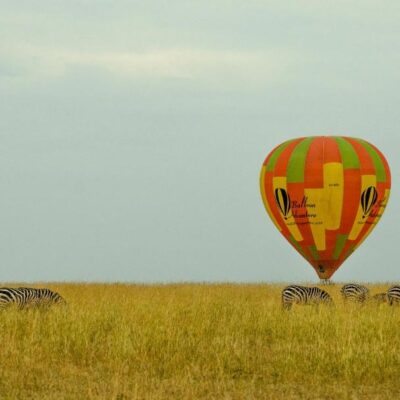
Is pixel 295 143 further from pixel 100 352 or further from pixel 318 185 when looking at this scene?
pixel 100 352

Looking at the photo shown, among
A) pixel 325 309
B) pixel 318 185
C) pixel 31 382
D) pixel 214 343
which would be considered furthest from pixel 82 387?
pixel 318 185

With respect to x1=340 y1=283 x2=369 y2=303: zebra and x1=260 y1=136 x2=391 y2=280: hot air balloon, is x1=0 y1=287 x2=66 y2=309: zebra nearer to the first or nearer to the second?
x1=340 y1=283 x2=369 y2=303: zebra

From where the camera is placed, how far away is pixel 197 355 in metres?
13.0

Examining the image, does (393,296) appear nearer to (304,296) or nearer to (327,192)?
(304,296)

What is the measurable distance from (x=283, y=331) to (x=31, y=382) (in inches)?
226

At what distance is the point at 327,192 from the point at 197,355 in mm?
20426

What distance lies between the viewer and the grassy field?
433 inches

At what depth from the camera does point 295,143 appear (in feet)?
112

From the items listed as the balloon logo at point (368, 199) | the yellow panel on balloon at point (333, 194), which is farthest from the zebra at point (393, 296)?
the balloon logo at point (368, 199)

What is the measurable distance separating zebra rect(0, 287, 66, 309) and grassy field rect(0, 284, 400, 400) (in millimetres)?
3264

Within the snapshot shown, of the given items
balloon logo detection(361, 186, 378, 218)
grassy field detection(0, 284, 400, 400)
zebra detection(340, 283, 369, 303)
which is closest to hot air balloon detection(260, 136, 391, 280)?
balloon logo detection(361, 186, 378, 218)

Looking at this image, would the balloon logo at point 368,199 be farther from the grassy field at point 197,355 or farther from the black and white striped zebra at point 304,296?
the grassy field at point 197,355

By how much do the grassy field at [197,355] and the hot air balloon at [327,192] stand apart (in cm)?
1532

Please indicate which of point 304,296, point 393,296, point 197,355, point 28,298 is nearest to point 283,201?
point 393,296
